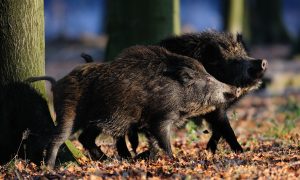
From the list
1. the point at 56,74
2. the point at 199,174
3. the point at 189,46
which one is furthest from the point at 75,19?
the point at 199,174

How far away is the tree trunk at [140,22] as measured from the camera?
12023 mm

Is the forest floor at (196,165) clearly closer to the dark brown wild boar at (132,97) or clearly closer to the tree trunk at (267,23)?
the dark brown wild boar at (132,97)

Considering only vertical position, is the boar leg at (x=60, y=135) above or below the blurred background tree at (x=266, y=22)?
above

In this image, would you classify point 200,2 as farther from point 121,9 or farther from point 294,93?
point 121,9

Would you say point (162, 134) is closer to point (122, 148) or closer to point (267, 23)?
point (122, 148)

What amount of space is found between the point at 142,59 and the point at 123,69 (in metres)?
0.34

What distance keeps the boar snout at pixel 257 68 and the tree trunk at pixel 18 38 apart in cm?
292

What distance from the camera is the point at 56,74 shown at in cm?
2558

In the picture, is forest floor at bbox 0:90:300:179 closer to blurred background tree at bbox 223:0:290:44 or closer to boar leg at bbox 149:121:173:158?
boar leg at bbox 149:121:173:158

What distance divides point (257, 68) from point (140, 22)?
4.00m

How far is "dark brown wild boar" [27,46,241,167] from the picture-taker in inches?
314

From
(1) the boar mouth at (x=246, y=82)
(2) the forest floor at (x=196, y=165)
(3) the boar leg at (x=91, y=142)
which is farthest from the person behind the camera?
A: (1) the boar mouth at (x=246, y=82)

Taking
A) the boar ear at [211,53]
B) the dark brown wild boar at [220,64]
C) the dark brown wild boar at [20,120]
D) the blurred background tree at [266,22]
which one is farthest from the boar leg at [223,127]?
the blurred background tree at [266,22]

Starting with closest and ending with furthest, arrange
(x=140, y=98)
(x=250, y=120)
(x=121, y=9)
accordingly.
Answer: (x=140, y=98) → (x=121, y=9) → (x=250, y=120)
